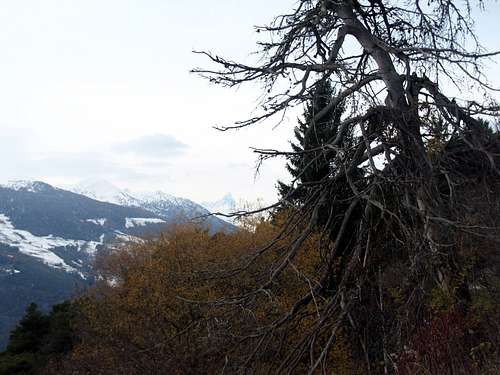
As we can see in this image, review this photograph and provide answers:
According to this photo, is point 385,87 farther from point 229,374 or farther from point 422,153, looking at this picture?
point 229,374

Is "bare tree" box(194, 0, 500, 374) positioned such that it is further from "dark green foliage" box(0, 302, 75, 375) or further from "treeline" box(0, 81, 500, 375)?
"dark green foliage" box(0, 302, 75, 375)

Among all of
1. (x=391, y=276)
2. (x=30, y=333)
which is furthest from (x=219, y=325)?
(x=30, y=333)

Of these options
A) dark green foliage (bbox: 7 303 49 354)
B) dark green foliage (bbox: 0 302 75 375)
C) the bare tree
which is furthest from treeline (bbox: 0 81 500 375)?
dark green foliage (bbox: 7 303 49 354)

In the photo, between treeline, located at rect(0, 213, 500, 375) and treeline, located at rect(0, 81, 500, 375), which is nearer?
treeline, located at rect(0, 81, 500, 375)

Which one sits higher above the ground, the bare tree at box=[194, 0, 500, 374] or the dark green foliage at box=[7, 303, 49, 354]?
the bare tree at box=[194, 0, 500, 374]

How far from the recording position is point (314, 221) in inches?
164

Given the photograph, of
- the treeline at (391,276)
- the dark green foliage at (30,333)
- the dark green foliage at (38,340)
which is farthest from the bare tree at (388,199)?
the dark green foliage at (30,333)

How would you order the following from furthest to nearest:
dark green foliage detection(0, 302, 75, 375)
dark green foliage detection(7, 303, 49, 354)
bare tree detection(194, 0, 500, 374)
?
1. dark green foliage detection(7, 303, 49, 354)
2. dark green foliage detection(0, 302, 75, 375)
3. bare tree detection(194, 0, 500, 374)

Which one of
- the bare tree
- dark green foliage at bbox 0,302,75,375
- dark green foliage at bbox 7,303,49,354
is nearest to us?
the bare tree

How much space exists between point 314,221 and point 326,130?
4.03 ft

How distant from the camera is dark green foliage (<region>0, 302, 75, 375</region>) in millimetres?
34875

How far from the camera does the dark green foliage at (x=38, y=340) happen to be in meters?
34.9

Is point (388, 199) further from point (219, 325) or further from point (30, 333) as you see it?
point (30, 333)

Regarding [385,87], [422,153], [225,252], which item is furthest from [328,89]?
[225,252]
